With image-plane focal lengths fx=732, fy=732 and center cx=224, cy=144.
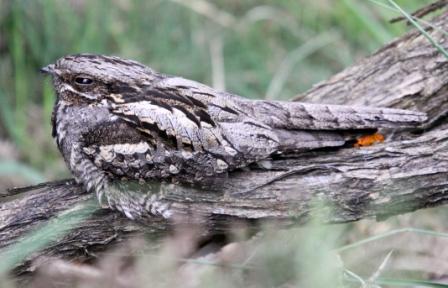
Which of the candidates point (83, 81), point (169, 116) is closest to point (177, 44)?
point (83, 81)

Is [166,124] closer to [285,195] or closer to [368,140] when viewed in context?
[285,195]

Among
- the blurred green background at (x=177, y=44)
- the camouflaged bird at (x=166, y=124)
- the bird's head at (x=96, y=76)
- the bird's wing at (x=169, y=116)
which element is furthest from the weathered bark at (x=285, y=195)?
the blurred green background at (x=177, y=44)

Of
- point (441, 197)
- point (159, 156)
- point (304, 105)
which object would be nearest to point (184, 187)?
point (159, 156)

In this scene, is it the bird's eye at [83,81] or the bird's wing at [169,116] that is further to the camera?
the bird's eye at [83,81]

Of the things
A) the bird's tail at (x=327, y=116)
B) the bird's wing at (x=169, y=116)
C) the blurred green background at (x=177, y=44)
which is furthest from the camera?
the blurred green background at (x=177, y=44)

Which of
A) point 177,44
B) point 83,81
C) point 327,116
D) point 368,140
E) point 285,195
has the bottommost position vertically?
point 285,195

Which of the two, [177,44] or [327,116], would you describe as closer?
[327,116]

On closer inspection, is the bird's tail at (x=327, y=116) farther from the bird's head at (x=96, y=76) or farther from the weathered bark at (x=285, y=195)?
the bird's head at (x=96, y=76)
